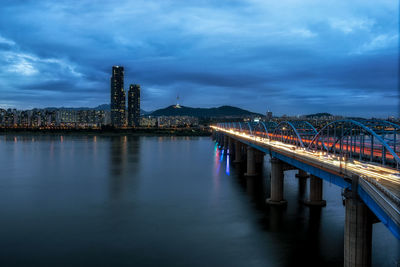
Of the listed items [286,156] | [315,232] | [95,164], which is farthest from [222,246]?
[95,164]

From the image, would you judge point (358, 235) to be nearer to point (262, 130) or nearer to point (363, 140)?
point (363, 140)

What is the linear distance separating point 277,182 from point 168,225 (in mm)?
9903

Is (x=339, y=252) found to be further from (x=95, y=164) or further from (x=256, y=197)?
(x=95, y=164)

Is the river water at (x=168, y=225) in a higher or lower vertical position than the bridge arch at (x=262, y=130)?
lower

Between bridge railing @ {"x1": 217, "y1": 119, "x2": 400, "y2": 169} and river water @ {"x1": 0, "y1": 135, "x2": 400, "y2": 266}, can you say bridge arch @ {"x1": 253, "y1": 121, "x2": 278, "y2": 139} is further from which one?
river water @ {"x1": 0, "y1": 135, "x2": 400, "y2": 266}

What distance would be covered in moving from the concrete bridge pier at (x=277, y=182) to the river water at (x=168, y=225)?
1.01 metres

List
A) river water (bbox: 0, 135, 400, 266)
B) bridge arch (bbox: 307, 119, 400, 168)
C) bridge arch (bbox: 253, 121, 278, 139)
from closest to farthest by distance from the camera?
bridge arch (bbox: 307, 119, 400, 168) → river water (bbox: 0, 135, 400, 266) → bridge arch (bbox: 253, 121, 278, 139)

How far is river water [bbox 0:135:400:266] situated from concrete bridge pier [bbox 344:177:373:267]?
4463 mm

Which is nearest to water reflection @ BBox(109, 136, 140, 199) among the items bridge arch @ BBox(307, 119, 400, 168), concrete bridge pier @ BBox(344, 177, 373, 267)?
bridge arch @ BBox(307, 119, 400, 168)

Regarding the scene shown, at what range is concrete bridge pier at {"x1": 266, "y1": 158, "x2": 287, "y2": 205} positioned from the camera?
1108 inches

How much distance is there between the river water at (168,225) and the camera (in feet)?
62.7

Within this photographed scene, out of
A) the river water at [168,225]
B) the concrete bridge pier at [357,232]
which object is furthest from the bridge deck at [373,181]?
the river water at [168,225]

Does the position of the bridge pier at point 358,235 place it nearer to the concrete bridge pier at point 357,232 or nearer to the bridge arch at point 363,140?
the concrete bridge pier at point 357,232

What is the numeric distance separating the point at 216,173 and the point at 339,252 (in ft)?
105
